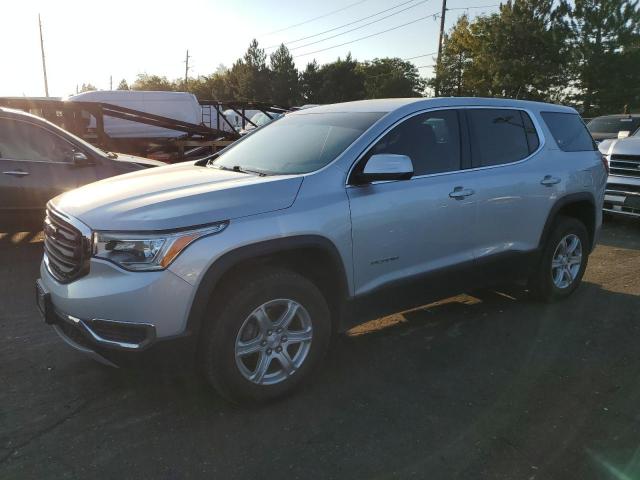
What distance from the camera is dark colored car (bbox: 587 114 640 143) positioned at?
1195 centimetres

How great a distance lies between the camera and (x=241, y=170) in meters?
3.76

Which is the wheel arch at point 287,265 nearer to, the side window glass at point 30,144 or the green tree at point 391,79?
the side window glass at point 30,144

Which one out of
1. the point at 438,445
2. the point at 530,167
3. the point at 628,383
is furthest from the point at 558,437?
the point at 530,167

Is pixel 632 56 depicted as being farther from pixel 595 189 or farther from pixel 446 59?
pixel 595 189

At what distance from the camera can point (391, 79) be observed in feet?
153

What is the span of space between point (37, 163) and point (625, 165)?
8.46 metres

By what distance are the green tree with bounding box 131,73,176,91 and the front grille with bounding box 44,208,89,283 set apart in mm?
79590

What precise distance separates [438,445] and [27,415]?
7.56 ft

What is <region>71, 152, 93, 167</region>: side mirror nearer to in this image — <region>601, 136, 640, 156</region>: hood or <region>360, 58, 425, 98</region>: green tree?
<region>601, 136, 640, 156</region>: hood

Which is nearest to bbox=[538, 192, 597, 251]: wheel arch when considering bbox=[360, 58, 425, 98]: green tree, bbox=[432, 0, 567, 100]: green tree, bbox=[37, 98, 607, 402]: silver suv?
bbox=[37, 98, 607, 402]: silver suv

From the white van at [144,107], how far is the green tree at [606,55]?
22.7 metres

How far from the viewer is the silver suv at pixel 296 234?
2783mm

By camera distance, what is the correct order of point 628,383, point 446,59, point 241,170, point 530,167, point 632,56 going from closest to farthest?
point 628,383 < point 241,170 < point 530,167 < point 632,56 < point 446,59

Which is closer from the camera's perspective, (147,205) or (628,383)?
(147,205)
